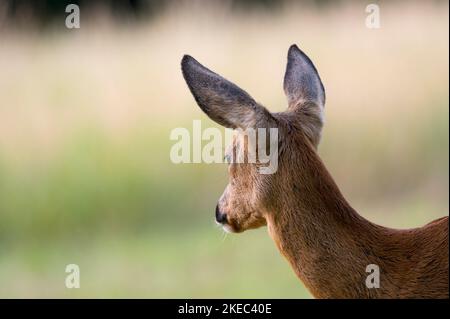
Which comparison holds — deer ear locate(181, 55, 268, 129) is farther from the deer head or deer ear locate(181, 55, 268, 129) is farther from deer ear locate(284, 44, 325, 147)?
deer ear locate(284, 44, 325, 147)

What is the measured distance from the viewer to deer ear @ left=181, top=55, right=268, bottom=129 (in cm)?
267

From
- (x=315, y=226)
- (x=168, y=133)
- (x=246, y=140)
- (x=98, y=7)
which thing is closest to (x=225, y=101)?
(x=246, y=140)

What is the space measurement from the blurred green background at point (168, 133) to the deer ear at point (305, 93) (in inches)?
54.7

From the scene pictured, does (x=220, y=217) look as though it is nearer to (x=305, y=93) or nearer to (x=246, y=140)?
(x=246, y=140)

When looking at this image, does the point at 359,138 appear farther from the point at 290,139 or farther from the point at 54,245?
the point at 290,139

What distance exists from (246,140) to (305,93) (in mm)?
275

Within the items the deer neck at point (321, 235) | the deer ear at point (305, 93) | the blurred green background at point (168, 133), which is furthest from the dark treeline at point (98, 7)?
the deer neck at point (321, 235)

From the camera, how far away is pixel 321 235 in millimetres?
2615

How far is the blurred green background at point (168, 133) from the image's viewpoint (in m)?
4.85

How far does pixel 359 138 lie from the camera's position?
5.63m

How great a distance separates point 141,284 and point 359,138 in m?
1.52

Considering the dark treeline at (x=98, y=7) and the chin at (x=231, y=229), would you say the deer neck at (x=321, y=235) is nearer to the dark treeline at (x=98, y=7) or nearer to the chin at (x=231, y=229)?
the chin at (x=231, y=229)

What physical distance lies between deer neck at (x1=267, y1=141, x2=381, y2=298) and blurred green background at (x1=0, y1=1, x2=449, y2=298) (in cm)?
164
